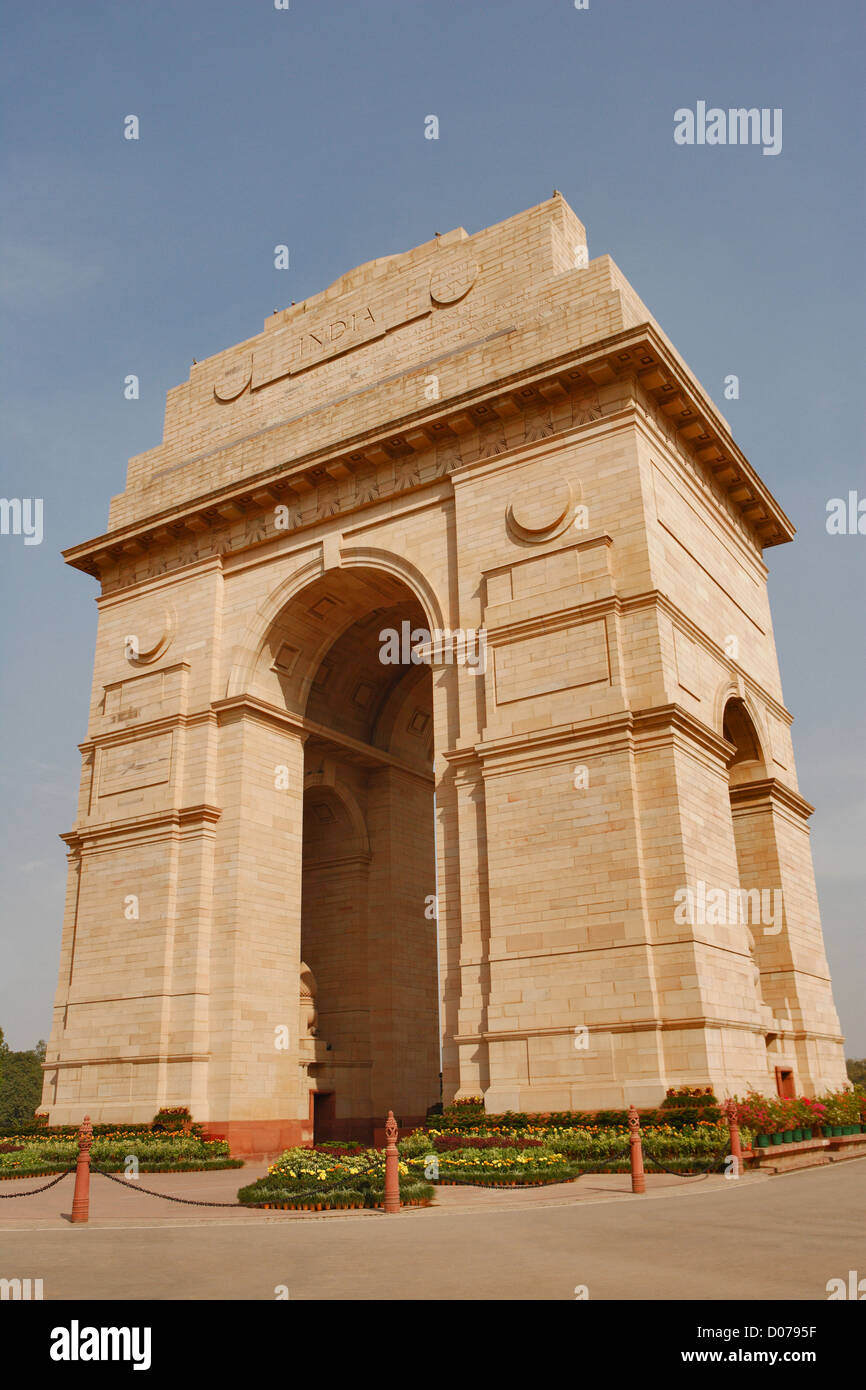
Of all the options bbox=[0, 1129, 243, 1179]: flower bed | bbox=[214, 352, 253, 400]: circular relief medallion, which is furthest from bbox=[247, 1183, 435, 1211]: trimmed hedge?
bbox=[214, 352, 253, 400]: circular relief medallion

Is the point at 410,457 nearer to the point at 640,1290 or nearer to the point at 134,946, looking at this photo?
the point at 134,946

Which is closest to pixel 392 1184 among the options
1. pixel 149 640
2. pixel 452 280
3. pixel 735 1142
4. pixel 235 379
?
pixel 735 1142

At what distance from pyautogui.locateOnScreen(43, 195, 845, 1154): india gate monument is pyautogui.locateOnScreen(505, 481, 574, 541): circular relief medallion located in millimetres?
87

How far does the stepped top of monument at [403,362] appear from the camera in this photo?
23734 mm

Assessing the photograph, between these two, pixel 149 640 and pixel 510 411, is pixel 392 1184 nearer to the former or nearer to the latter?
pixel 510 411

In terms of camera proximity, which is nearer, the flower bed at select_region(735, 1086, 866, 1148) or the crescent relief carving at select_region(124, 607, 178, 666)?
the flower bed at select_region(735, 1086, 866, 1148)

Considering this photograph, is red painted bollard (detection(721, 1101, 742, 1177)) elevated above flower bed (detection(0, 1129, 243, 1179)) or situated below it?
above

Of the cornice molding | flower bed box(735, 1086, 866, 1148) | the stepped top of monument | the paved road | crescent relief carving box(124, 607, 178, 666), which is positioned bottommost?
the paved road

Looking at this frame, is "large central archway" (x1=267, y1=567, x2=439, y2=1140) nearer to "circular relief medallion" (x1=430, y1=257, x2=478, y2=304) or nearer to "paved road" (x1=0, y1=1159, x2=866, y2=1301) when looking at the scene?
"circular relief medallion" (x1=430, y1=257, x2=478, y2=304)

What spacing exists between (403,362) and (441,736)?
10263mm

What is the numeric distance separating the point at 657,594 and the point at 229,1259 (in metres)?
14.8

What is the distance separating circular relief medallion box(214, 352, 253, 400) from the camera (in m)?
30.9

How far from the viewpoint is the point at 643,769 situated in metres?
20.0
